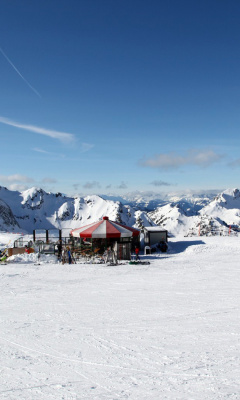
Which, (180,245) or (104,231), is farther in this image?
(180,245)

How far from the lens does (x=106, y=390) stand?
5.04 metres

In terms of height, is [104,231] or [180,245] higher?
[104,231]

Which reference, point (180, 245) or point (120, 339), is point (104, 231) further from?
point (120, 339)

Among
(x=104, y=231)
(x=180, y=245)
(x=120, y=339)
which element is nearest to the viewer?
(x=120, y=339)

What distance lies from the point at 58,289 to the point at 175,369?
8.41 metres

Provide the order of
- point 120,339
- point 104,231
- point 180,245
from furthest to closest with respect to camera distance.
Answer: point 180,245 → point 104,231 → point 120,339

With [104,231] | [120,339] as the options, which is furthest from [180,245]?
[120,339]

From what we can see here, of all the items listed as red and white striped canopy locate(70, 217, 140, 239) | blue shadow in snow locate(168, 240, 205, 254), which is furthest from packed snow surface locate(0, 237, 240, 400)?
blue shadow in snow locate(168, 240, 205, 254)

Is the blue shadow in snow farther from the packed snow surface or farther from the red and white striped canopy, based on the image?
the packed snow surface

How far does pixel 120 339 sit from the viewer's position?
24.0 feet

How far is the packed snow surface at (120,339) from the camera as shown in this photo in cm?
515

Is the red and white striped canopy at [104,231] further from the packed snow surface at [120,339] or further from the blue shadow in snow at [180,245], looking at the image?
the packed snow surface at [120,339]

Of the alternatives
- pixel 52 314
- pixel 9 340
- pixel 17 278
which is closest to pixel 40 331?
pixel 9 340

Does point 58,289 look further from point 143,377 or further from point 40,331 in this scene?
point 143,377
